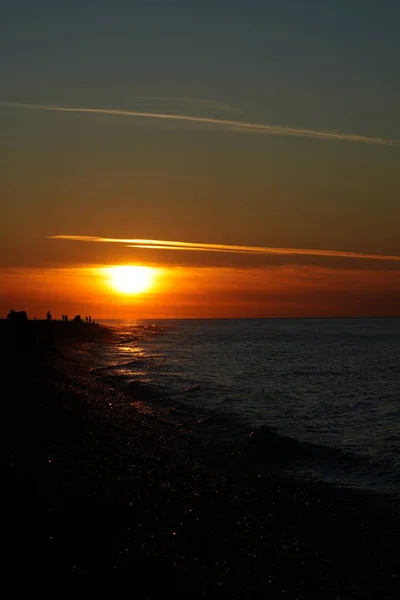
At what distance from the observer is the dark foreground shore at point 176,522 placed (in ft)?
32.9

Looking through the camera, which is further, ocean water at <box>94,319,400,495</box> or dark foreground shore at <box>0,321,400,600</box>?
ocean water at <box>94,319,400,495</box>

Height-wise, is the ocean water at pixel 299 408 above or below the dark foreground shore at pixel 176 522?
below

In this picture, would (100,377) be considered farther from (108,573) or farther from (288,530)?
(108,573)

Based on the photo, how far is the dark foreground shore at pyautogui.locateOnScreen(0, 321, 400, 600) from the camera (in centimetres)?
1002

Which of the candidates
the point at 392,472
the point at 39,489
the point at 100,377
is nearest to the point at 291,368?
the point at 100,377

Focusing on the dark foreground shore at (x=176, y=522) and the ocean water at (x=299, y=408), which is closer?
the dark foreground shore at (x=176, y=522)

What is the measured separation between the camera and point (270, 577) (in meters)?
10.7

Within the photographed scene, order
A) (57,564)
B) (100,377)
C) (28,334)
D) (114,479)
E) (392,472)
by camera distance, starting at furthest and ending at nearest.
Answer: (28,334) < (100,377) < (392,472) < (114,479) < (57,564)

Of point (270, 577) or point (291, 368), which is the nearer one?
point (270, 577)

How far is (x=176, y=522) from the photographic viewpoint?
1257 centimetres

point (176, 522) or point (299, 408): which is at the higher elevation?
point (176, 522)

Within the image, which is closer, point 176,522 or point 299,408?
point 176,522

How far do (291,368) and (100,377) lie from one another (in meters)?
25.0

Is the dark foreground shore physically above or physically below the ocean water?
above
